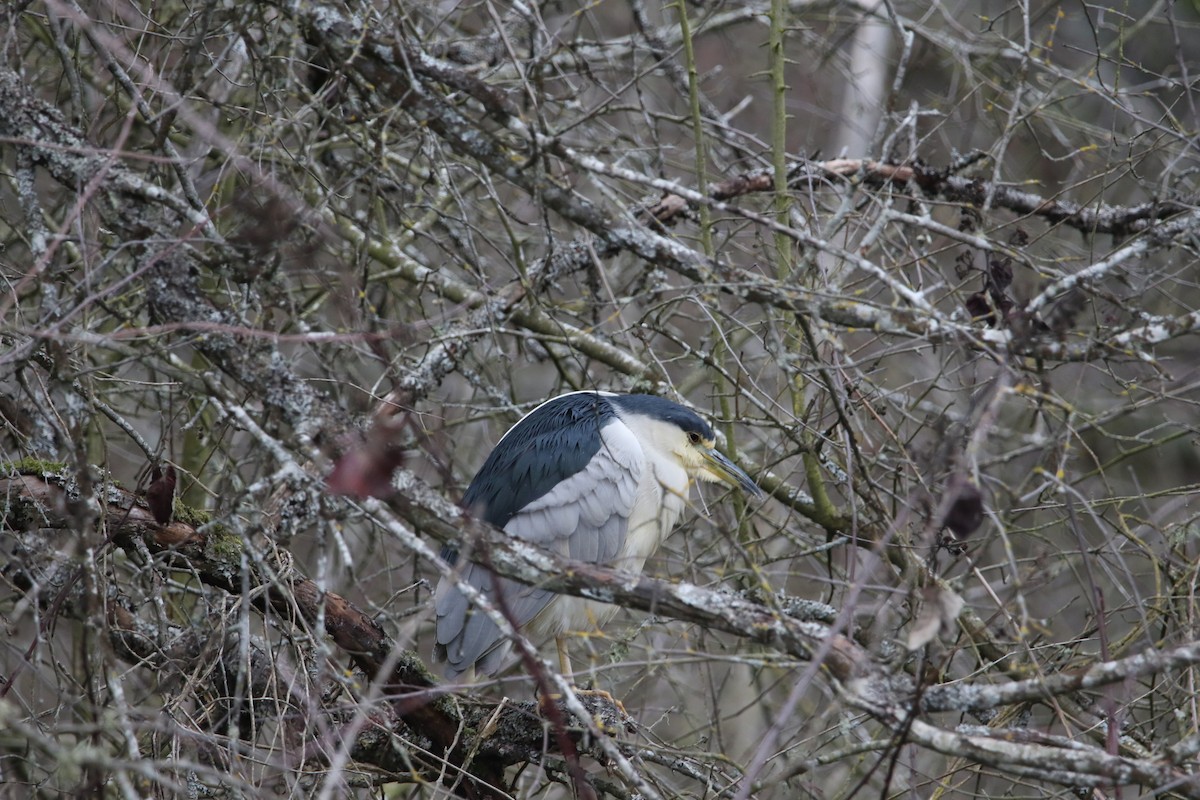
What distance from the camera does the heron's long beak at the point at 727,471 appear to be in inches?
153

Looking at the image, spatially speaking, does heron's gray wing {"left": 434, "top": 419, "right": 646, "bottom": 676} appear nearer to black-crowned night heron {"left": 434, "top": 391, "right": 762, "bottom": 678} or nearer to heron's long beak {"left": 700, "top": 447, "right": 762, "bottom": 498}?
black-crowned night heron {"left": 434, "top": 391, "right": 762, "bottom": 678}

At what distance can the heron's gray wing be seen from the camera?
382cm

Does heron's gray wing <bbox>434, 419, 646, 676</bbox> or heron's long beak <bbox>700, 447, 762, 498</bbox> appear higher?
heron's long beak <bbox>700, 447, 762, 498</bbox>

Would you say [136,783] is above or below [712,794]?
below

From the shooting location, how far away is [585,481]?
13.0 feet

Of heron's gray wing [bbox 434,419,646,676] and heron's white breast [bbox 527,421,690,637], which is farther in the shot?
heron's white breast [bbox 527,421,690,637]

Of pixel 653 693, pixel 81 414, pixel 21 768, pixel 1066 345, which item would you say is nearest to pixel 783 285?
pixel 1066 345

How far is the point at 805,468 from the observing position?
12.2ft

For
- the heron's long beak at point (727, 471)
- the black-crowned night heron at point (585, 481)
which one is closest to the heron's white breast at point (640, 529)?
the black-crowned night heron at point (585, 481)

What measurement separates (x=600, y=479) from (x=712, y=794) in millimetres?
1388

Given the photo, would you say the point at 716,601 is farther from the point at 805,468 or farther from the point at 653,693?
the point at 653,693

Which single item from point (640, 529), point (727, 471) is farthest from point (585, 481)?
point (727, 471)

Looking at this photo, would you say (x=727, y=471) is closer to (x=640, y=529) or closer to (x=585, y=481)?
(x=640, y=529)

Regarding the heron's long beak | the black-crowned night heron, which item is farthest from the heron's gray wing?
the heron's long beak
